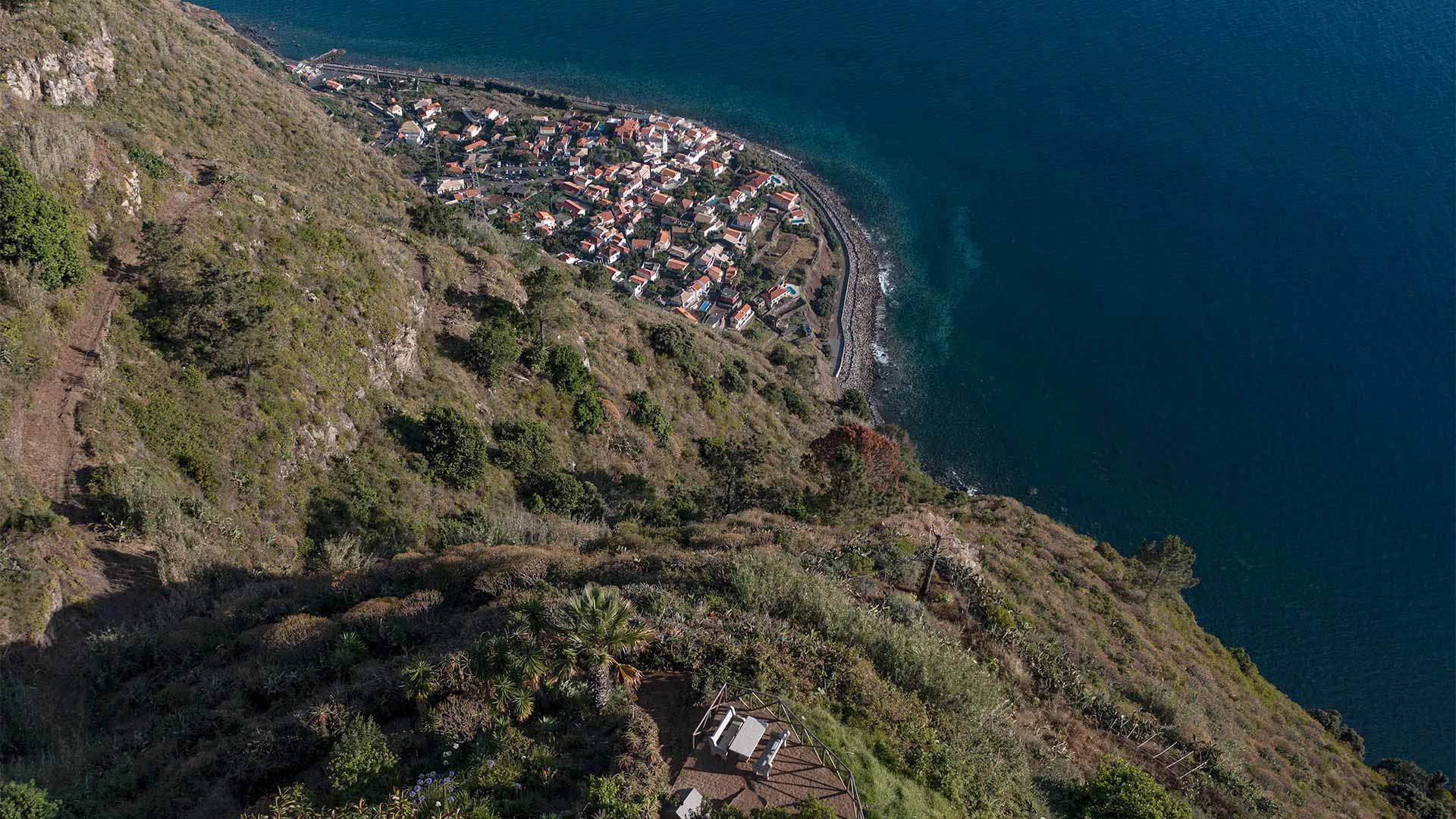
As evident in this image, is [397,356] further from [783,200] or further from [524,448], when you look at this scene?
[783,200]

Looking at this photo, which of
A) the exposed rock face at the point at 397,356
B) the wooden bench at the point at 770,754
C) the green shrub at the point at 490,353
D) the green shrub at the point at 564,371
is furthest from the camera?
the green shrub at the point at 564,371

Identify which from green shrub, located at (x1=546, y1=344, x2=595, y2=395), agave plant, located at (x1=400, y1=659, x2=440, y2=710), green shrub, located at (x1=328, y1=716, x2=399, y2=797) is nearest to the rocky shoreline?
green shrub, located at (x1=546, y1=344, x2=595, y2=395)

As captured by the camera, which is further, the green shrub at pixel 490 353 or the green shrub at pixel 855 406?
the green shrub at pixel 855 406

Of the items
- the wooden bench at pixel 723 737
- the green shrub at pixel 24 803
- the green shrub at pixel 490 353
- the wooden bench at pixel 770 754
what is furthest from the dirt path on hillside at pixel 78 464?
the wooden bench at pixel 770 754

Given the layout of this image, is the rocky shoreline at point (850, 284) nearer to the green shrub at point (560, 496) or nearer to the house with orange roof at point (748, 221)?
the house with orange roof at point (748, 221)

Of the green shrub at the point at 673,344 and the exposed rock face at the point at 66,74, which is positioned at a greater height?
the green shrub at the point at 673,344

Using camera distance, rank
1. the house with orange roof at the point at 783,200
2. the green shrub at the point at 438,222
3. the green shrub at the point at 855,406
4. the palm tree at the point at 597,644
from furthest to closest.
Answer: the house with orange roof at the point at 783,200 → the green shrub at the point at 855,406 → the green shrub at the point at 438,222 → the palm tree at the point at 597,644
